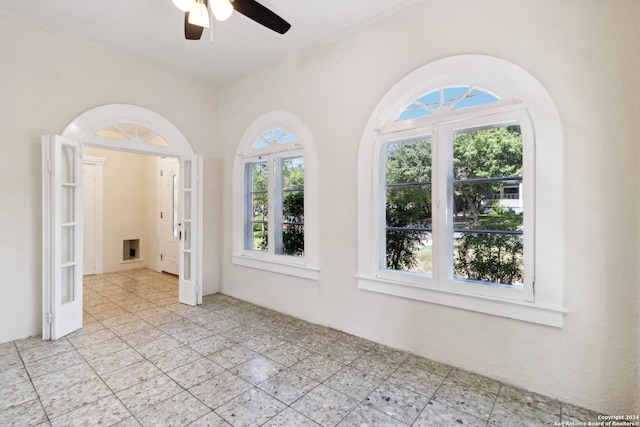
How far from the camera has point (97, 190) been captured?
579cm

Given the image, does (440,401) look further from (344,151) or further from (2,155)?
(2,155)

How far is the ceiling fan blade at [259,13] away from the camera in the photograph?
2.12 m

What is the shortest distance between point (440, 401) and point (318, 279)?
1.67m

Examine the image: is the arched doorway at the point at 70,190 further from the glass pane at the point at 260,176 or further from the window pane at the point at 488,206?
the window pane at the point at 488,206

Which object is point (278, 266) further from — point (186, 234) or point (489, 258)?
point (489, 258)

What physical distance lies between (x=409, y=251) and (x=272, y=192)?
190 centimetres

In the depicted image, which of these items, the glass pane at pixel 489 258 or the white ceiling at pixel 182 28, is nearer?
the glass pane at pixel 489 258

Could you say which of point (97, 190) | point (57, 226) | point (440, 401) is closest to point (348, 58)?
point (440, 401)

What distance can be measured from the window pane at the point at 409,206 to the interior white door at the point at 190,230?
2609 mm

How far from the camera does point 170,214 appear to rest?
600cm

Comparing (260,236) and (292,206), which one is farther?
(260,236)

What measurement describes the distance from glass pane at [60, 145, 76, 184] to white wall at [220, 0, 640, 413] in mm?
2730

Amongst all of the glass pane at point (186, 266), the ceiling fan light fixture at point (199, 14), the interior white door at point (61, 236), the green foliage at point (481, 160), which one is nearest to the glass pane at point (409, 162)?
the green foliage at point (481, 160)

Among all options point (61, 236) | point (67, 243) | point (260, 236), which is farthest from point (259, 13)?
point (67, 243)
